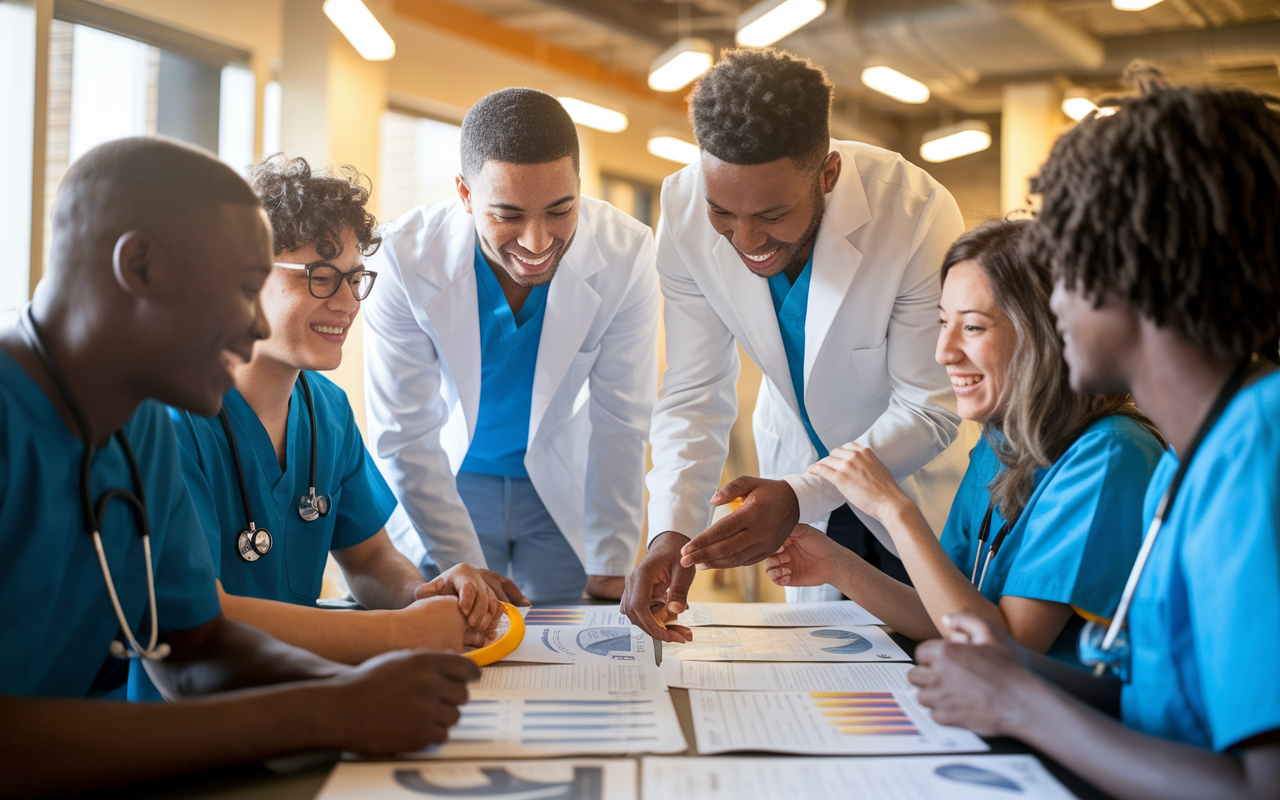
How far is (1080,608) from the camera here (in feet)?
4.07

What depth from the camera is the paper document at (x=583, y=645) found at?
1.38m

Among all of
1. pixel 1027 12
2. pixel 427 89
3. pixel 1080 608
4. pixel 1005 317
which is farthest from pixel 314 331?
pixel 1027 12

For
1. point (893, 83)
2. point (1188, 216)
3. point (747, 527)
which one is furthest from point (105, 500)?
point (893, 83)

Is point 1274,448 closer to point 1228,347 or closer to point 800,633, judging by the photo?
point 1228,347

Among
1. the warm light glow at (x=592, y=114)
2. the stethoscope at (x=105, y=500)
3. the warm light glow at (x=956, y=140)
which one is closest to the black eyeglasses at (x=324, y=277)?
the stethoscope at (x=105, y=500)

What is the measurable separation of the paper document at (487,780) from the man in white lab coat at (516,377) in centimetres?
105

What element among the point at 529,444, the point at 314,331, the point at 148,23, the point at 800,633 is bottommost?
the point at 800,633

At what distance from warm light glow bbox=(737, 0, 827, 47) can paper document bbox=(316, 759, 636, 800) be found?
3.89m

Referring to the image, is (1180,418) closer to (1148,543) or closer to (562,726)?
(1148,543)

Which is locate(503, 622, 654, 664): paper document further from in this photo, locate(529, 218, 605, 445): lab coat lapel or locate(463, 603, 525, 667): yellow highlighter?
locate(529, 218, 605, 445): lab coat lapel

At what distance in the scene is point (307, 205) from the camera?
1.68 meters

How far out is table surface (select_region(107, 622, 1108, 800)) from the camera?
0.90 meters

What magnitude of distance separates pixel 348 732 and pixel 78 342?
516 millimetres

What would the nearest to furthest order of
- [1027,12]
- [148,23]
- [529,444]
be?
1. [529,444]
2. [148,23]
3. [1027,12]
